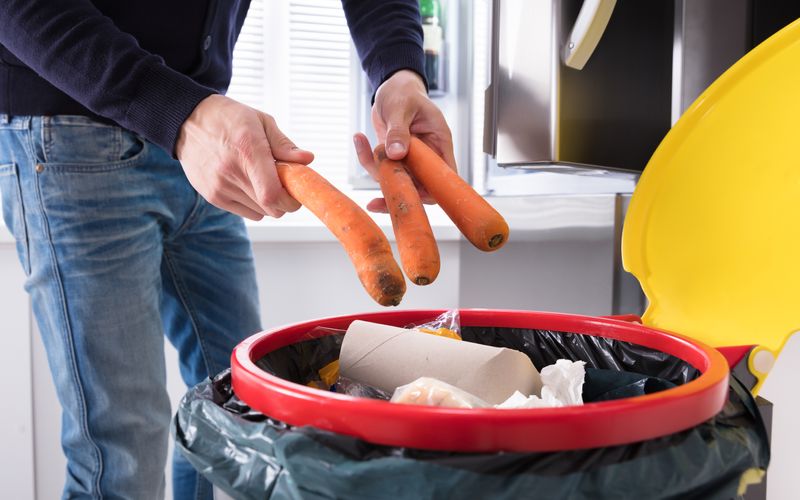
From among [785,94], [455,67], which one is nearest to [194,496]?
[785,94]

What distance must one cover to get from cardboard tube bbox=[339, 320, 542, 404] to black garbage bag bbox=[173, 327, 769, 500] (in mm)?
148

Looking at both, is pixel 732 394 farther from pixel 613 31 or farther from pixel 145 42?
pixel 145 42

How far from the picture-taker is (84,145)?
0.86 m

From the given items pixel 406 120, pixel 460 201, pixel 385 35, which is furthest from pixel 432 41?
pixel 460 201

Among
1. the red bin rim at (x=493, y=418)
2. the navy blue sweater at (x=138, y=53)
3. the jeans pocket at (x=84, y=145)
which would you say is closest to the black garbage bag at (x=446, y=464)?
the red bin rim at (x=493, y=418)

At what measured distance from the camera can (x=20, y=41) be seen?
28.6 inches

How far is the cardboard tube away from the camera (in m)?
0.57

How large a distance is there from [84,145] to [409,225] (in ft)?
1.62

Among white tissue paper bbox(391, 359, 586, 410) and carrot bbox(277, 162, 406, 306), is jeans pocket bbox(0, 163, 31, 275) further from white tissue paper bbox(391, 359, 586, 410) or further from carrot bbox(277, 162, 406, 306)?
white tissue paper bbox(391, 359, 586, 410)

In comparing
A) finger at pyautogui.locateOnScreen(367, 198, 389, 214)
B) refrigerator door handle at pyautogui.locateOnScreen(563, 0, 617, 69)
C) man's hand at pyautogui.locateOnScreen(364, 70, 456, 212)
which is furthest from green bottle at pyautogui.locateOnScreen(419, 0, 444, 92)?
finger at pyautogui.locateOnScreen(367, 198, 389, 214)

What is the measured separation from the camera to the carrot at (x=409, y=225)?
541 mm

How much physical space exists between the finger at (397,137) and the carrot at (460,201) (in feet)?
0.04

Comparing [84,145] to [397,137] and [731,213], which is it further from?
[731,213]

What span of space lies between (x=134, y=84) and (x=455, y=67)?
3.89 feet
